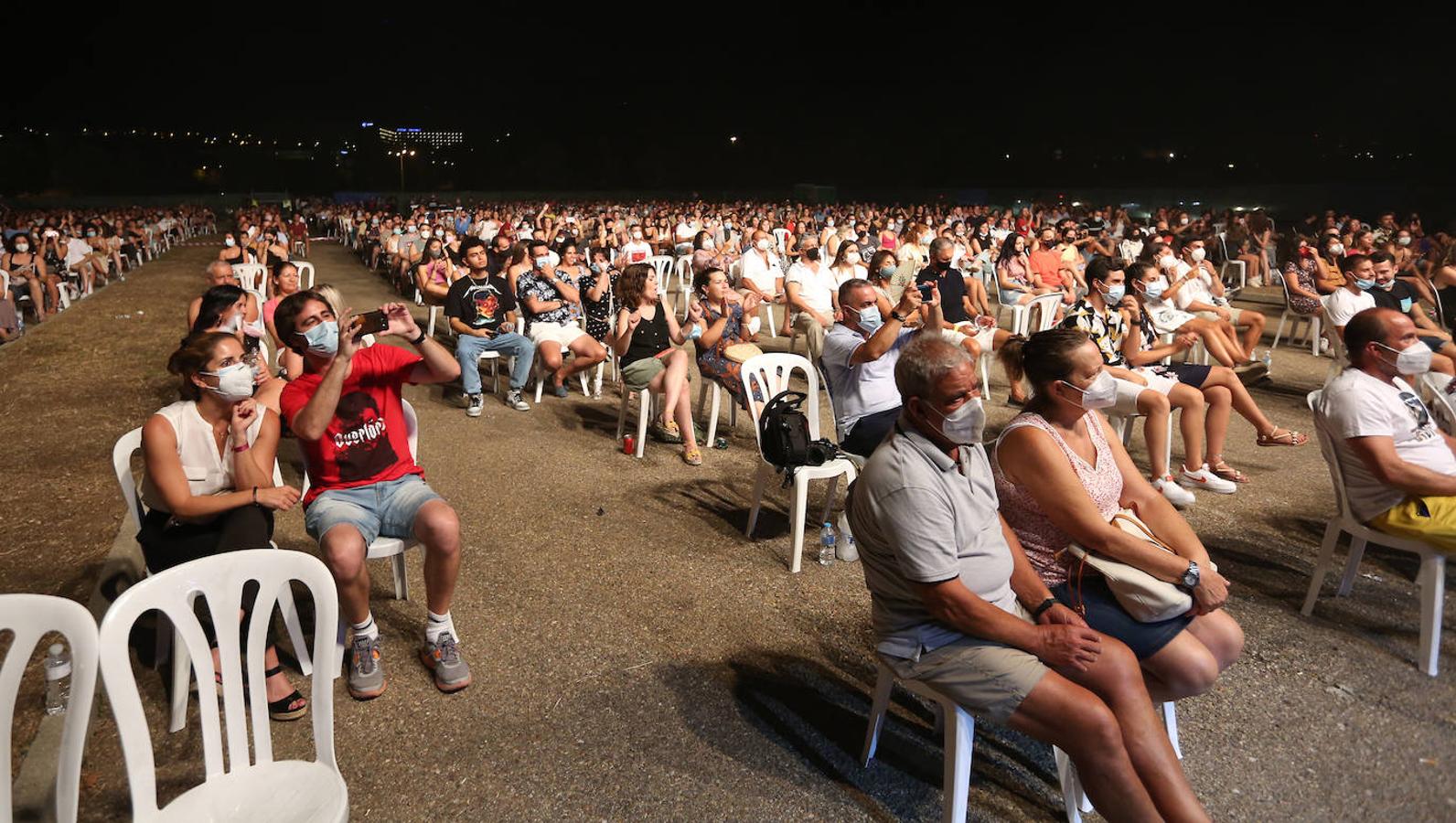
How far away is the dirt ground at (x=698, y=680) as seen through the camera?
2793 mm

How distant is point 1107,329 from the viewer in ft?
19.0

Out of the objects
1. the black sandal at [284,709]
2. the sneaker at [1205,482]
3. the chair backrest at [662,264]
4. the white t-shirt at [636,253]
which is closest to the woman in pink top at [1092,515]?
the black sandal at [284,709]

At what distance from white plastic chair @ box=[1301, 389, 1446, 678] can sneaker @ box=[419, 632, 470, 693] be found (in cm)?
374

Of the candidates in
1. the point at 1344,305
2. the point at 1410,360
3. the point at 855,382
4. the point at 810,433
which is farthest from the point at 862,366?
the point at 1344,305

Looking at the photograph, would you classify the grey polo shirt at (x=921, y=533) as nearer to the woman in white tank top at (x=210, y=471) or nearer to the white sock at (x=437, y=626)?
the white sock at (x=437, y=626)

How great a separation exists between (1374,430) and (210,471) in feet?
15.2

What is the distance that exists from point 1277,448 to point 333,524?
21.4 ft

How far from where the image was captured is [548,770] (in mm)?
2879

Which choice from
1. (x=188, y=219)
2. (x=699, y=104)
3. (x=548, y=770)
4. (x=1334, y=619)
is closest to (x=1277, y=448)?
(x=1334, y=619)

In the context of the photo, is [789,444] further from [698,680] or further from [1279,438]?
[1279,438]

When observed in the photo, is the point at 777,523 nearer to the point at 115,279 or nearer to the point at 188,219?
the point at 115,279

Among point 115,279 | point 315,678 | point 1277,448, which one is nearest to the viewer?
point 315,678

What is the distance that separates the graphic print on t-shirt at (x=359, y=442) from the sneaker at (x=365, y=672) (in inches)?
25.9

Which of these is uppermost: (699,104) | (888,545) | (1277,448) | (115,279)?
(699,104)
